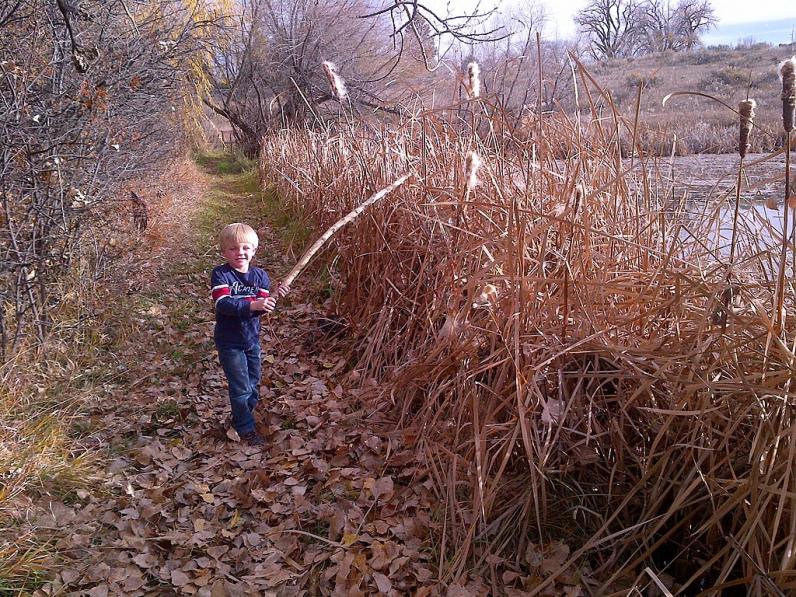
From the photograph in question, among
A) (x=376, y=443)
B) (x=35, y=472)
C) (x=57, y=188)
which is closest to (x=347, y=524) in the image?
(x=376, y=443)

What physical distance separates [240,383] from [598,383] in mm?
1816

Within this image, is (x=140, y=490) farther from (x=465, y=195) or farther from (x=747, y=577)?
(x=747, y=577)

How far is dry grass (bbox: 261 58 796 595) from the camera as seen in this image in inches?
75.4

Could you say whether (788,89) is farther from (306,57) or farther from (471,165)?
(306,57)

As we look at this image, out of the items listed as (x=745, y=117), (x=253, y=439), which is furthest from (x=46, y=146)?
(x=745, y=117)

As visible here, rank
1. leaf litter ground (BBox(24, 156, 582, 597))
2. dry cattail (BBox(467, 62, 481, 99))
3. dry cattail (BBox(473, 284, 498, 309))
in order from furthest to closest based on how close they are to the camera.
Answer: dry cattail (BBox(467, 62, 481, 99)), dry cattail (BBox(473, 284, 498, 309)), leaf litter ground (BBox(24, 156, 582, 597))

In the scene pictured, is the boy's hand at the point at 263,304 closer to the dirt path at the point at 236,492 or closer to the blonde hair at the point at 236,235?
the blonde hair at the point at 236,235

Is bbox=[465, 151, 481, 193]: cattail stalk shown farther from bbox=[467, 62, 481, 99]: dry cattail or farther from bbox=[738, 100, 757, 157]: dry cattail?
bbox=[738, 100, 757, 157]: dry cattail

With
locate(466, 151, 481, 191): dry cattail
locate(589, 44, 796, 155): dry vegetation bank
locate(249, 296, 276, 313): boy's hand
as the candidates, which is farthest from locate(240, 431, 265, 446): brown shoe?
locate(589, 44, 796, 155): dry vegetation bank

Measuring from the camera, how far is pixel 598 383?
243 cm

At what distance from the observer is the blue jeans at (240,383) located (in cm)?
312

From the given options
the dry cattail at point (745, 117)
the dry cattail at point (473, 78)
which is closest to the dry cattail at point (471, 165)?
the dry cattail at point (473, 78)

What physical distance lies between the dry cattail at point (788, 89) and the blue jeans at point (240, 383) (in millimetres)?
2582

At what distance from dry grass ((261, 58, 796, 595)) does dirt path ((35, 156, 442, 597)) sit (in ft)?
0.80
